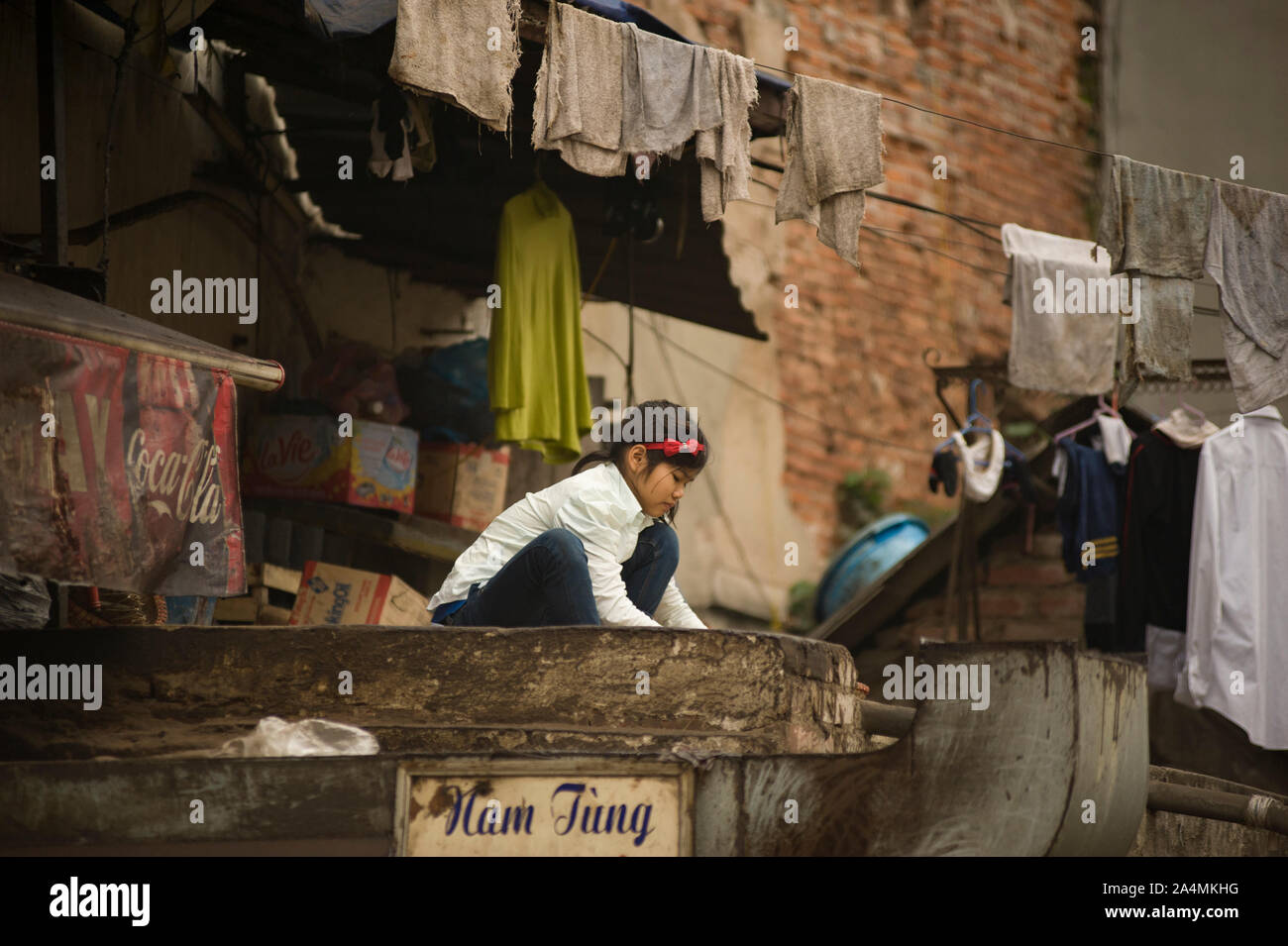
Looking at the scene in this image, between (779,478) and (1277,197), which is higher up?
(1277,197)

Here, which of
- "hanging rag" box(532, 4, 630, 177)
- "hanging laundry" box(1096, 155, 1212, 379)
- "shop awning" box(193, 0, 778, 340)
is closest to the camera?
"hanging rag" box(532, 4, 630, 177)

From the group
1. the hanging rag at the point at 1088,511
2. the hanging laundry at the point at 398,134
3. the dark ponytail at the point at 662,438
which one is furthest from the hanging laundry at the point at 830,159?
the hanging rag at the point at 1088,511

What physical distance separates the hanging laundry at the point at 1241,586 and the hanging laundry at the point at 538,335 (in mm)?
3256

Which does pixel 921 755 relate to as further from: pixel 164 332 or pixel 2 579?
pixel 2 579

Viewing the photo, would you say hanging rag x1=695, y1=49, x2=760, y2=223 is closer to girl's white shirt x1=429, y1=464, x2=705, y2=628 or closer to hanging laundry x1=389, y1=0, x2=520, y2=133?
hanging laundry x1=389, y1=0, x2=520, y2=133

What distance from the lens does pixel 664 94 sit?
5645mm

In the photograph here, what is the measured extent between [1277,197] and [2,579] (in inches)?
221

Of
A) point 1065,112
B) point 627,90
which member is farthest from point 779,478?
point 627,90

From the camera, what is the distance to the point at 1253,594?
748 centimetres

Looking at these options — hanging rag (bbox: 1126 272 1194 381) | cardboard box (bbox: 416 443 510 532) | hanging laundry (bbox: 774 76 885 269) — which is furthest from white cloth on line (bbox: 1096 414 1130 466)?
cardboard box (bbox: 416 443 510 532)

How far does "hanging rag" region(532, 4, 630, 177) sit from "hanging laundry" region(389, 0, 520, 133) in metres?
0.16

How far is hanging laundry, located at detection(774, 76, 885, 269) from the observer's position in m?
5.98

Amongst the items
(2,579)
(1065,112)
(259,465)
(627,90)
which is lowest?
(2,579)

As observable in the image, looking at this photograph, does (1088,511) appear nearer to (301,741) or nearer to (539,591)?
(539,591)
